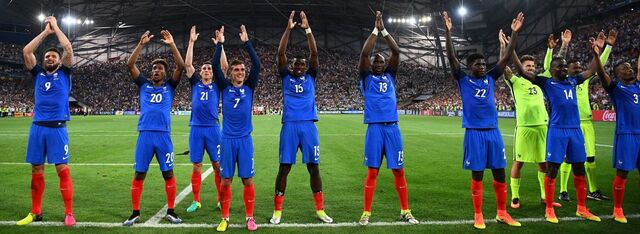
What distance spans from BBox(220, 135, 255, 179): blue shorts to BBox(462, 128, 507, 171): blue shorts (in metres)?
3.08

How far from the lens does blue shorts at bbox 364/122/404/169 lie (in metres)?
5.87

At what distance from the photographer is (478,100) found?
5.89 meters

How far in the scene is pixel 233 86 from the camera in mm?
5965

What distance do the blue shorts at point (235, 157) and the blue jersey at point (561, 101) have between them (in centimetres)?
457

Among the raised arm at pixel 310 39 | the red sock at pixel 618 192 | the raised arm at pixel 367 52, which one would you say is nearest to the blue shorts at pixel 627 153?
the red sock at pixel 618 192

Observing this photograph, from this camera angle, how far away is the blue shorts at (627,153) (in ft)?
19.7

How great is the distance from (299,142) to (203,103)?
6.76ft

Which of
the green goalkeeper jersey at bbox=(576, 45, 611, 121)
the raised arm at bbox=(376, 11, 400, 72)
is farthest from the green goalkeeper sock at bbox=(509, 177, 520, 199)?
the raised arm at bbox=(376, 11, 400, 72)

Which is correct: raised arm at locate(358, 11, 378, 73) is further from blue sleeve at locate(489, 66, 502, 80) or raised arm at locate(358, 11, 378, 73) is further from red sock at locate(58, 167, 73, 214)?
red sock at locate(58, 167, 73, 214)

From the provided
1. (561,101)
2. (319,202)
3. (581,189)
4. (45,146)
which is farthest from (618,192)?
(45,146)

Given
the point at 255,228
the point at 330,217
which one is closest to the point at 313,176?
the point at 330,217

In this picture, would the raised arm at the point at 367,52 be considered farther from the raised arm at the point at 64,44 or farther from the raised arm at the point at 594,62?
the raised arm at the point at 64,44

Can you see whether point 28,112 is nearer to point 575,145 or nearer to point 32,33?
point 32,33

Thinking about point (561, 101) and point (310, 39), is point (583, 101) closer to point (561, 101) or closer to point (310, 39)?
point (561, 101)
